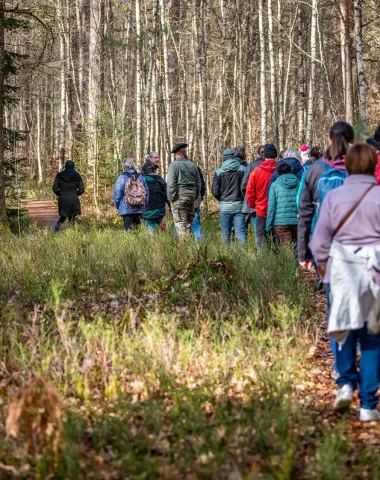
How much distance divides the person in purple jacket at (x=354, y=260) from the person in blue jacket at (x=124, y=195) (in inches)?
320

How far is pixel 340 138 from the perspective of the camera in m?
5.54

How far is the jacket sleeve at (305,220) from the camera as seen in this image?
5.79 meters

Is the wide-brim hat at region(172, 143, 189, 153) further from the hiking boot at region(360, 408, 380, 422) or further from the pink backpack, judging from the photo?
the hiking boot at region(360, 408, 380, 422)

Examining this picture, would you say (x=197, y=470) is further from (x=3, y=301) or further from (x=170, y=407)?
(x=3, y=301)

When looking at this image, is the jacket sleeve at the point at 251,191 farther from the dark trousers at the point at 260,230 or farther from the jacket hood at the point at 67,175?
the jacket hood at the point at 67,175

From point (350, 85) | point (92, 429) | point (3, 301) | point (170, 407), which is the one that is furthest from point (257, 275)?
point (350, 85)

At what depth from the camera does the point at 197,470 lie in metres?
3.66

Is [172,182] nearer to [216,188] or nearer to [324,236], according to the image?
[216,188]

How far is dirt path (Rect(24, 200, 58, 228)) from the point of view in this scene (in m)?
19.7

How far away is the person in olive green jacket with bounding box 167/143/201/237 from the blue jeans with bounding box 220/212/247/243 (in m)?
0.70

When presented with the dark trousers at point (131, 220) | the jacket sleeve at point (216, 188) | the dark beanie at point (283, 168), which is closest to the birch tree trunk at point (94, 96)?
the dark trousers at point (131, 220)

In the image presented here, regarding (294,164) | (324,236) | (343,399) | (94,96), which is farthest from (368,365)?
(94,96)

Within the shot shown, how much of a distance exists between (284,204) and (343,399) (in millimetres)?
5010

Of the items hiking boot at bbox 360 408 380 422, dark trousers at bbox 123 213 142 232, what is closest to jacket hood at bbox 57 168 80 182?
dark trousers at bbox 123 213 142 232
